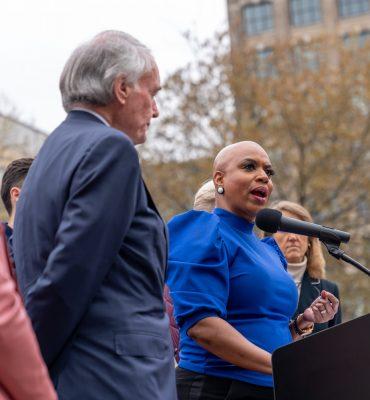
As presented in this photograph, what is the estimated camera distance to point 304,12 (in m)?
58.5

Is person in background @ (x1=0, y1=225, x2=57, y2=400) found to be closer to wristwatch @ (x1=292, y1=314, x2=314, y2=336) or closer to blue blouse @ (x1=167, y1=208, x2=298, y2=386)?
blue blouse @ (x1=167, y1=208, x2=298, y2=386)

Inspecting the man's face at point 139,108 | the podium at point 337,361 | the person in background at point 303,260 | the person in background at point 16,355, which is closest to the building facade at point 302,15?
the person in background at point 303,260

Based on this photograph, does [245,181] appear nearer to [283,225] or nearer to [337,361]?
[283,225]

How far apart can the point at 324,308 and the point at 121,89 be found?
141cm

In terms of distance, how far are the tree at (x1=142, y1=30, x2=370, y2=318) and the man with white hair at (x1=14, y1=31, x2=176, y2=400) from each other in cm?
1953

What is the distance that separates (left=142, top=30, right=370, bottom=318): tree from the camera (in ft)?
74.3

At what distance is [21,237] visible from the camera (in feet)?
8.82

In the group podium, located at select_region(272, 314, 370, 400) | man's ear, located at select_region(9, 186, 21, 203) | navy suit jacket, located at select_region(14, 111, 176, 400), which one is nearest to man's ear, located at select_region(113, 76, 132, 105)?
navy suit jacket, located at select_region(14, 111, 176, 400)

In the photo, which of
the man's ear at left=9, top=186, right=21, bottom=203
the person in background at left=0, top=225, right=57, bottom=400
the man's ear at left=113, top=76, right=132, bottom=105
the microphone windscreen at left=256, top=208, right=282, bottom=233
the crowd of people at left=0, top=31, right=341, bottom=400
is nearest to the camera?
the person in background at left=0, top=225, right=57, bottom=400

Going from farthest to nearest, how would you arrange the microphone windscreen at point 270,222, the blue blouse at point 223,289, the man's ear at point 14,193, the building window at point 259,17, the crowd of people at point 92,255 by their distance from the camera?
the building window at point 259,17, the man's ear at point 14,193, the blue blouse at point 223,289, the microphone windscreen at point 270,222, the crowd of people at point 92,255

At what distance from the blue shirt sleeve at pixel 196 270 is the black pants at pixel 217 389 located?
0.24 metres

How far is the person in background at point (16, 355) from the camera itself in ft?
6.79

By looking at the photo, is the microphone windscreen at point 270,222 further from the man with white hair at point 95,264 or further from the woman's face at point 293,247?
the woman's face at point 293,247

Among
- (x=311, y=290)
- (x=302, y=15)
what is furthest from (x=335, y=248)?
(x=302, y=15)
